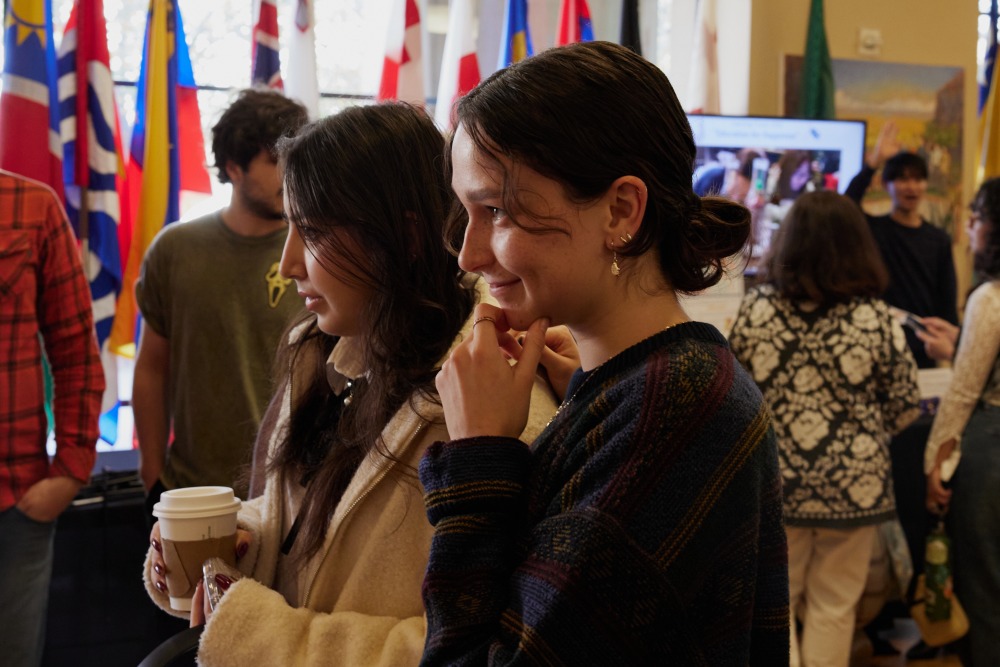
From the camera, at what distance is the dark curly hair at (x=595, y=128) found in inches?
35.8

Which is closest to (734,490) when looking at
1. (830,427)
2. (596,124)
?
(596,124)

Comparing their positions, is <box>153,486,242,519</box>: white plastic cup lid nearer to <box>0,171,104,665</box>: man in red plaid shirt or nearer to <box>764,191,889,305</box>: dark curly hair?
<box>0,171,104,665</box>: man in red plaid shirt

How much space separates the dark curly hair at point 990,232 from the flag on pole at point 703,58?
1365mm

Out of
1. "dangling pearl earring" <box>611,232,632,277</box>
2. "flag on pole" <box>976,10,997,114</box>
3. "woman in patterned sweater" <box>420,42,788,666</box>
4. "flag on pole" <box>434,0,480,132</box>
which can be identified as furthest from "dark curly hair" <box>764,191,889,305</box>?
"flag on pole" <box>976,10,997,114</box>

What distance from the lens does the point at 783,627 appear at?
0.97 metres

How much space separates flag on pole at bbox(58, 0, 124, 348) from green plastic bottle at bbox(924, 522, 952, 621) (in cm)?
304

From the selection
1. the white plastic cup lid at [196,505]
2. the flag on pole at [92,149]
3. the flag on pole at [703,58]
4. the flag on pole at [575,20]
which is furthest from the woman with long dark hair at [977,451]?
the flag on pole at [92,149]

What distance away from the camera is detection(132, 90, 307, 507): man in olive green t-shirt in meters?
2.60

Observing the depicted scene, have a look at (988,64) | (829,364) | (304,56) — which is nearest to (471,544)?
(829,364)

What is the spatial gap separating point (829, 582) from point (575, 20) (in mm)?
2490

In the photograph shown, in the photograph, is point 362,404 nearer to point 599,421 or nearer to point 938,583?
point 599,421

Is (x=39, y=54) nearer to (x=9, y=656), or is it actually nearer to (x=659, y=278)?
(x=9, y=656)

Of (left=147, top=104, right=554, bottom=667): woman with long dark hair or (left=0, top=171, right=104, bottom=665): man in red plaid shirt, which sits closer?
(left=147, top=104, right=554, bottom=667): woman with long dark hair

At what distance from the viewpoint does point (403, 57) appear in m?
3.75
